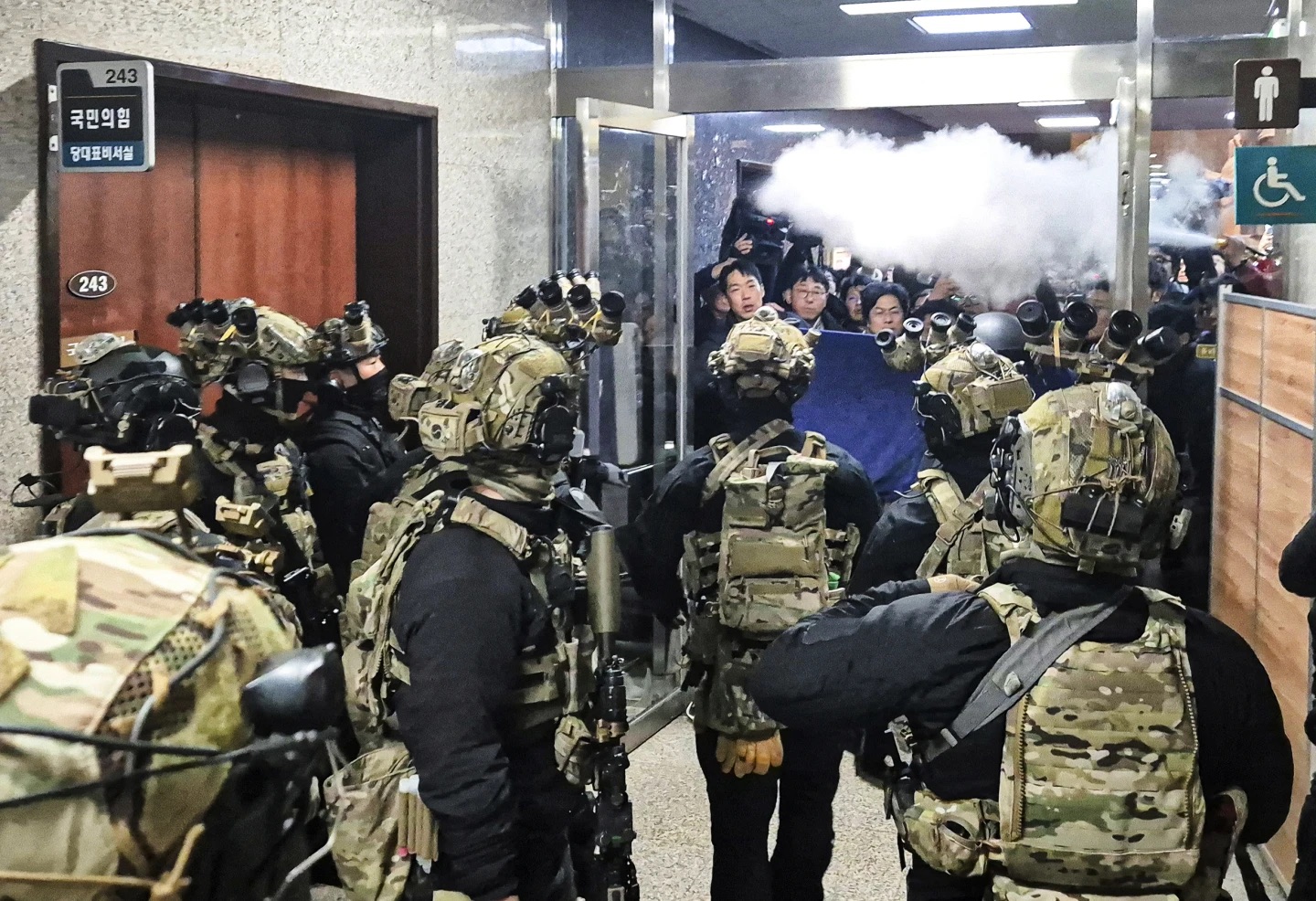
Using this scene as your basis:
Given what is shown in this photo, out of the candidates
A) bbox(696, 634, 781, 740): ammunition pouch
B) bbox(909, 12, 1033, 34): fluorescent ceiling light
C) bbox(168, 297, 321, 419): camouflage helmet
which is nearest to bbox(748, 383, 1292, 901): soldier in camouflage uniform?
bbox(696, 634, 781, 740): ammunition pouch

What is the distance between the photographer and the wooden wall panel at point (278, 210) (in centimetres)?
467

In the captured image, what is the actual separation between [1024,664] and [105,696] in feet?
5.07

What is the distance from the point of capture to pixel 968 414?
3723 mm

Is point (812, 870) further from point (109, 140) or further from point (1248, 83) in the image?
point (109, 140)

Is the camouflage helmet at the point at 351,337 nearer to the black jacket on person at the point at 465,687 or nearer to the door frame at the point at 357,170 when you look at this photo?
the door frame at the point at 357,170

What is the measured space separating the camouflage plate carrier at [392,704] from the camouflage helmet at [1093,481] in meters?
0.96

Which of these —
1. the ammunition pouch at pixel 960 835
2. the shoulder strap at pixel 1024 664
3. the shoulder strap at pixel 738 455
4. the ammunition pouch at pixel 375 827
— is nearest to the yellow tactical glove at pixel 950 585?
the shoulder strap at pixel 1024 664

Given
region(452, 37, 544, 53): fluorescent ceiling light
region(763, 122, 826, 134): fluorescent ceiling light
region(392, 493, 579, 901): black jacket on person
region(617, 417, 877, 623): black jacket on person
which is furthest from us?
region(763, 122, 826, 134): fluorescent ceiling light

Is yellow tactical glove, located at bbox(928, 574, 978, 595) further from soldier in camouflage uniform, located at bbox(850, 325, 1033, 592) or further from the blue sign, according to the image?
the blue sign

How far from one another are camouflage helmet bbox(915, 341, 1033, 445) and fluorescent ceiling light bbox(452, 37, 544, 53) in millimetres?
2632

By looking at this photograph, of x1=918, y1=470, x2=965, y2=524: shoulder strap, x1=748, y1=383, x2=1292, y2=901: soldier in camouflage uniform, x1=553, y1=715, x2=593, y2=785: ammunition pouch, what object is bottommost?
x1=553, y1=715, x2=593, y2=785: ammunition pouch

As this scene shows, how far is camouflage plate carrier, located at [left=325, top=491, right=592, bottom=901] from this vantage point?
270 cm

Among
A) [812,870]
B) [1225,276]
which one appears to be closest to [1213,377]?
[1225,276]

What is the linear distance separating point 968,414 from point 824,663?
5.13ft
